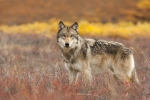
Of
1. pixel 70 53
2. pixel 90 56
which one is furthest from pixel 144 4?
pixel 70 53

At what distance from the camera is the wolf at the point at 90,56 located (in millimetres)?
8469

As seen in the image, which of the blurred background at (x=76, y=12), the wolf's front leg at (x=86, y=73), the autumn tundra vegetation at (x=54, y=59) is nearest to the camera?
the autumn tundra vegetation at (x=54, y=59)

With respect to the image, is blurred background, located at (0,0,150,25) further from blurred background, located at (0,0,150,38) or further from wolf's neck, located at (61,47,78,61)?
wolf's neck, located at (61,47,78,61)

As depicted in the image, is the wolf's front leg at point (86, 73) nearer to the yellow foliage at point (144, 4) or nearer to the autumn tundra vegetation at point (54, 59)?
the autumn tundra vegetation at point (54, 59)

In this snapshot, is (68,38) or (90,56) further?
(90,56)

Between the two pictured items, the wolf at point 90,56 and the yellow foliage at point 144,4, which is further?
the yellow foliage at point 144,4

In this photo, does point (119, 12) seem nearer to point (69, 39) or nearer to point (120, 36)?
point (120, 36)

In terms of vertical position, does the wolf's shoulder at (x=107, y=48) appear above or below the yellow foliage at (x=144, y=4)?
below

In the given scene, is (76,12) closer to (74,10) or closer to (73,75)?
(74,10)

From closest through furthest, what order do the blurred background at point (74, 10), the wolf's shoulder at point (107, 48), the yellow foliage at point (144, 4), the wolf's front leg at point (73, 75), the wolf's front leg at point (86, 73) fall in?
the wolf's front leg at point (86, 73)
the wolf's front leg at point (73, 75)
the wolf's shoulder at point (107, 48)
the blurred background at point (74, 10)
the yellow foliage at point (144, 4)

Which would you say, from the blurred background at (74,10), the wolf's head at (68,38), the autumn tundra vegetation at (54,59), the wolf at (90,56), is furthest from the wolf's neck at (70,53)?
the blurred background at (74,10)

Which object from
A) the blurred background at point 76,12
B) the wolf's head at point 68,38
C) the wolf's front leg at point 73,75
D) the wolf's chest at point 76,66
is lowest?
the wolf's front leg at point 73,75

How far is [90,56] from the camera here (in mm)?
8742

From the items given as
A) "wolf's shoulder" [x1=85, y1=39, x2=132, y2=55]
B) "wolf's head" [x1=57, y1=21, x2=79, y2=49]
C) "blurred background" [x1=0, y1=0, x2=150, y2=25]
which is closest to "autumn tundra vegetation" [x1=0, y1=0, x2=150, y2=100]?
"blurred background" [x1=0, y1=0, x2=150, y2=25]
